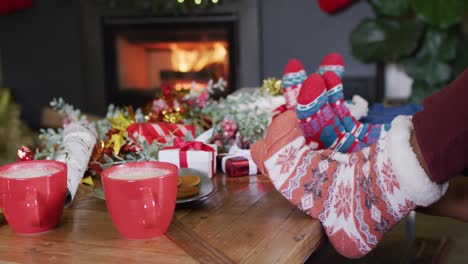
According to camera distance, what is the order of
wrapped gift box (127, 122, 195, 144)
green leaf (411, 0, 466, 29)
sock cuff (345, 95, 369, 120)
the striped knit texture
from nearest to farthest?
the striped knit texture, wrapped gift box (127, 122, 195, 144), sock cuff (345, 95, 369, 120), green leaf (411, 0, 466, 29)

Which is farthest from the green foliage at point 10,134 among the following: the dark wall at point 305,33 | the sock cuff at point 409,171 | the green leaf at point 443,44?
the sock cuff at point 409,171

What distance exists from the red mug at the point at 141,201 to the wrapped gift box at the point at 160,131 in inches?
15.0

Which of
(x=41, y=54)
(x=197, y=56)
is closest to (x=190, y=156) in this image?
(x=197, y=56)

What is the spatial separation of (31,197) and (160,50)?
2649mm

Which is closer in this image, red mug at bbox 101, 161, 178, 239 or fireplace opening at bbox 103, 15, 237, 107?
red mug at bbox 101, 161, 178, 239

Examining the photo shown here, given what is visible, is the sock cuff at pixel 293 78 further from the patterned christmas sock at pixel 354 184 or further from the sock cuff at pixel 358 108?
the patterned christmas sock at pixel 354 184

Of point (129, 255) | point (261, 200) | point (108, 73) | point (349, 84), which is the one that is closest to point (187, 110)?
point (261, 200)

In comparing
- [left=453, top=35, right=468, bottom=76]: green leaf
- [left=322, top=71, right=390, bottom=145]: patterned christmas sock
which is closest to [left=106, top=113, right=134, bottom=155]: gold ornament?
[left=322, top=71, right=390, bottom=145]: patterned christmas sock

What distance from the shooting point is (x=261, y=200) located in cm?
91

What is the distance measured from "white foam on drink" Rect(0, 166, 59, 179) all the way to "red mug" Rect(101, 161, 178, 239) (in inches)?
3.4

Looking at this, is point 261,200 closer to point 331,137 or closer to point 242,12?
point 331,137

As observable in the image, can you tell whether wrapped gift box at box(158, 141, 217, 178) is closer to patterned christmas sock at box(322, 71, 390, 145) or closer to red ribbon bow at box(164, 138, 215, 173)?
red ribbon bow at box(164, 138, 215, 173)

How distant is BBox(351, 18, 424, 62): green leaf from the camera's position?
9.31 ft

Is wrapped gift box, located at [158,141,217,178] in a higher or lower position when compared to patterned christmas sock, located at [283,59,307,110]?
lower
